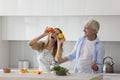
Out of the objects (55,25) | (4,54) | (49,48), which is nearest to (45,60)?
(49,48)

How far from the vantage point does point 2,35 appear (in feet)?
15.9

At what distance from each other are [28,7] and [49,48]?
1.20 meters

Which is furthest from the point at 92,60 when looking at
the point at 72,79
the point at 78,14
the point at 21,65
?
the point at 21,65

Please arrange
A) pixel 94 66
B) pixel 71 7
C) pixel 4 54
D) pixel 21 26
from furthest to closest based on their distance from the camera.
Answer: pixel 4 54, pixel 21 26, pixel 71 7, pixel 94 66

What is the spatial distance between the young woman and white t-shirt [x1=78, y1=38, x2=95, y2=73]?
237 millimetres

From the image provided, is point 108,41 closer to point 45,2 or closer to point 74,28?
point 74,28

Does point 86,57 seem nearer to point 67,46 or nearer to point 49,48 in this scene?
point 49,48

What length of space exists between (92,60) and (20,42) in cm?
179

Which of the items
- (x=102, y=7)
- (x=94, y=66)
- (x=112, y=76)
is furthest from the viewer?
(x=102, y=7)

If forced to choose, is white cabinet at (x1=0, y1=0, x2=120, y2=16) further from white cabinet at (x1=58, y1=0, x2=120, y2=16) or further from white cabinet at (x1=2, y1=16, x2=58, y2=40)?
white cabinet at (x1=2, y1=16, x2=58, y2=40)

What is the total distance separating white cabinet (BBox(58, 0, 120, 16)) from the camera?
4324 millimetres

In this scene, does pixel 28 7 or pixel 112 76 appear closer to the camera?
pixel 112 76

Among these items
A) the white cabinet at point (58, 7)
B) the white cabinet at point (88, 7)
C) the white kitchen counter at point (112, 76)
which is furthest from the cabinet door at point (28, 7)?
the white kitchen counter at point (112, 76)

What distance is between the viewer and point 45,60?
11.5 ft
